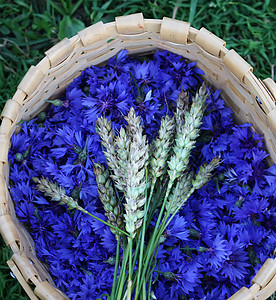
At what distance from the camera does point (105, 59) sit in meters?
0.99

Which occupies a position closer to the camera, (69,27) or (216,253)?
(216,253)

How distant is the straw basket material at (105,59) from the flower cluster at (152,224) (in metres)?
0.03

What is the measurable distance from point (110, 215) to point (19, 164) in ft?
1.01

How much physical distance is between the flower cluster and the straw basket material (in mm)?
28

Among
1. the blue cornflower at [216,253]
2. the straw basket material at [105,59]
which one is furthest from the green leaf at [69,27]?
the blue cornflower at [216,253]

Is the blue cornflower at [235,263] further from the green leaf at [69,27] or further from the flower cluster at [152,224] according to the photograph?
the green leaf at [69,27]

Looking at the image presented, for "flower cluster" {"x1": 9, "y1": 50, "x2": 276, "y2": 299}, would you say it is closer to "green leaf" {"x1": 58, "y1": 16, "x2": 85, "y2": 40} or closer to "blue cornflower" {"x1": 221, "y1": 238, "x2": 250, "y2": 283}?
"blue cornflower" {"x1": 221, "y1": 238, "x2": 250, "y2": 283}

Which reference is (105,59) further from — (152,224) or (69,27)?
(152,224)

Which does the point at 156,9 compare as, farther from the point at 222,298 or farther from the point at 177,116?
the point at 222,298

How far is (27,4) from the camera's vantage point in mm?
1276

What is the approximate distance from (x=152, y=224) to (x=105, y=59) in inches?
16.2

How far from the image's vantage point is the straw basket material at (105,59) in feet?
2.65

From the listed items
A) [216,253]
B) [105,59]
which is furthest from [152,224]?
[105,59]

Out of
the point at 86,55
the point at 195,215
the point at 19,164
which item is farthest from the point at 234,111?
the point at 19,164
